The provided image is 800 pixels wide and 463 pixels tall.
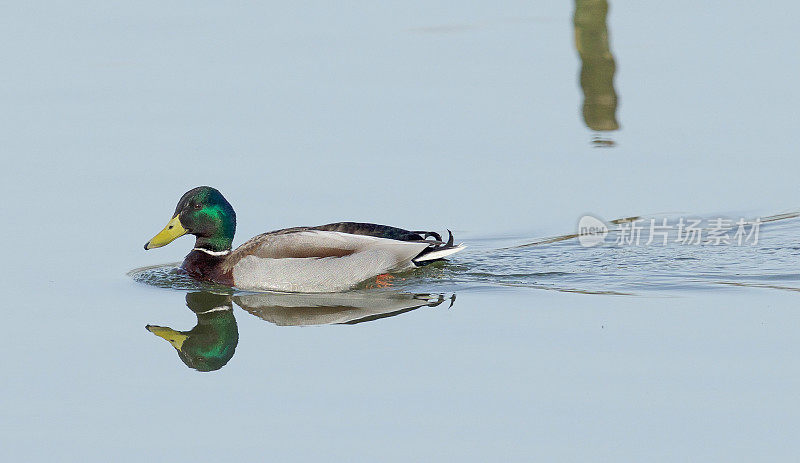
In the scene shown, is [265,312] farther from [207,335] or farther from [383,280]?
[383,280]

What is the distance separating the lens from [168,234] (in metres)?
12.0

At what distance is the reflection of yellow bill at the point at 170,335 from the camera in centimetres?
1007

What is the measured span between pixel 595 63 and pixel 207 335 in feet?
28.3

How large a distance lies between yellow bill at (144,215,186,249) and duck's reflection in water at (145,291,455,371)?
0.58m

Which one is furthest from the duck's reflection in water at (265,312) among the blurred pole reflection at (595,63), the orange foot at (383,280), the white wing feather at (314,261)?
the blurred pole reflection at (595,63)

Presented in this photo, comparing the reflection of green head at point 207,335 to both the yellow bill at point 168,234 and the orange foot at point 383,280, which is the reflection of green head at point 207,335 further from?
the orange foot at point 383,280

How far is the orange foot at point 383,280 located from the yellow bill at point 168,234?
67.6 inches

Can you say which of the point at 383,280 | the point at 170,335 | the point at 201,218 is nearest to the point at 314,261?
the point at 383,280

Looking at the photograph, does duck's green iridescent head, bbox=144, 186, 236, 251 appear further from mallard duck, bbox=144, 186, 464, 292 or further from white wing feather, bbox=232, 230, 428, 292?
white wing feather, bbox=232, 230, 428, 292

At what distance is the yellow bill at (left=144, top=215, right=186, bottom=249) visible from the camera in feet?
39.1

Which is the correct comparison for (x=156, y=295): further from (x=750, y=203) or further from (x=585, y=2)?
(x=585, y=2)

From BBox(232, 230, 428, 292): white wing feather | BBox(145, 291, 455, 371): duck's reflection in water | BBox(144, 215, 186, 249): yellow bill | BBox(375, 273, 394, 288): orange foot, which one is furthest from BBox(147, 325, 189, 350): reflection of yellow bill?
BBox(375, 273, 394, 288): orange foot

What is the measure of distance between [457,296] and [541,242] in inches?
56.6

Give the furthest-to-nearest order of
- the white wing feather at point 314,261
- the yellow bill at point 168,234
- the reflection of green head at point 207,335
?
1. the yellow bill at point 168,234
2. the white wing feather at point 314,261
3. the reflection of green head at point 207,335
